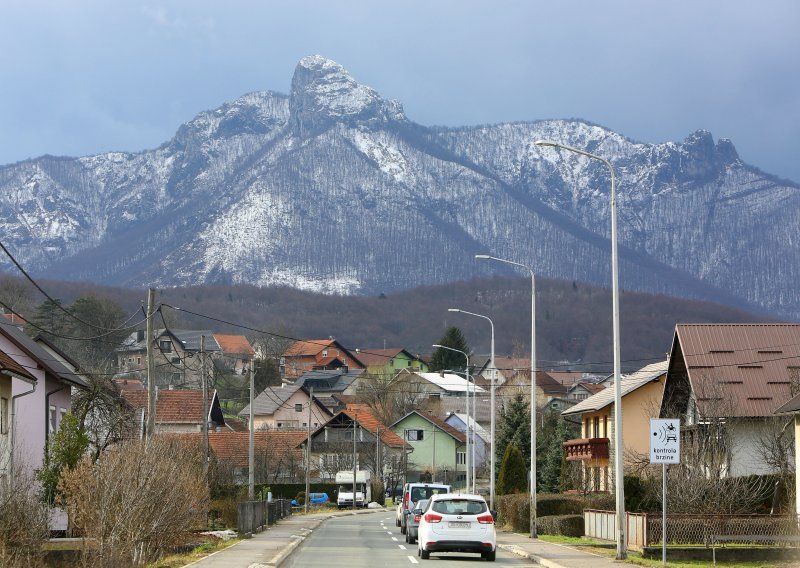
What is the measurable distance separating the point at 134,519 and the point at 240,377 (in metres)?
126

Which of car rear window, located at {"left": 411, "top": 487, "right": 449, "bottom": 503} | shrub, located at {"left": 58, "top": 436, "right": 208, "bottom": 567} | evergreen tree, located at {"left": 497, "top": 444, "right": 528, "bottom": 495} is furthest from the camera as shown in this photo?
evergreen tree, located at {"left": 497, "top": 444, "right": 528, "bottom": 495}

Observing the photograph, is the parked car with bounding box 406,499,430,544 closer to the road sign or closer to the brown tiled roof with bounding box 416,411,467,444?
the road sign

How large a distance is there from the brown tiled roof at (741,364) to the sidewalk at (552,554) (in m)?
9.45

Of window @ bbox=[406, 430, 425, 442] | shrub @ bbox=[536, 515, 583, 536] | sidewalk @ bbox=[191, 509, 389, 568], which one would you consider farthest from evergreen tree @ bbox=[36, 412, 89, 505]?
window @ bbox=[406, 430, 425, 442]

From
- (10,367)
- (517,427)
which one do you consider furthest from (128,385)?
(10,367)

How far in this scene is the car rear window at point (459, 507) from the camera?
98.5 ft

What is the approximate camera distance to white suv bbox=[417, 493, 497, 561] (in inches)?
1174

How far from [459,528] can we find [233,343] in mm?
156947

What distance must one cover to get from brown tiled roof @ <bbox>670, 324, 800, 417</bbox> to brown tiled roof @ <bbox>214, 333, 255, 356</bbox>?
433ft

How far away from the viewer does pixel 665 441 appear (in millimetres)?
25172

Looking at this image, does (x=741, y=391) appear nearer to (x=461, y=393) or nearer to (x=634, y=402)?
(x=634, y=402)

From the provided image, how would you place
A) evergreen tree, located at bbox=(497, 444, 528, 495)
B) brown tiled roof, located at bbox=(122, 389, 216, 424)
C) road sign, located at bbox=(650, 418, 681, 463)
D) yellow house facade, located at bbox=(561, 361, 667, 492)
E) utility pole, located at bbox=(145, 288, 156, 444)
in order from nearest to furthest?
road sign, located at bbox=(650, 418, 681, 463), utility pole, located at bbox=(145, 288, 156, 444), yellow house facade, located at bbox=(561, 361, 667, 492), evergreen tree, located at bbox=(497, 444, 528, 495), brown tiled roof, located at bbox=(122, 389, 216, 424)

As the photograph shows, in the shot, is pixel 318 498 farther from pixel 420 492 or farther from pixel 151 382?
pixel 151 382

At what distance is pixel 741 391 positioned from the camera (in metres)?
45.8
